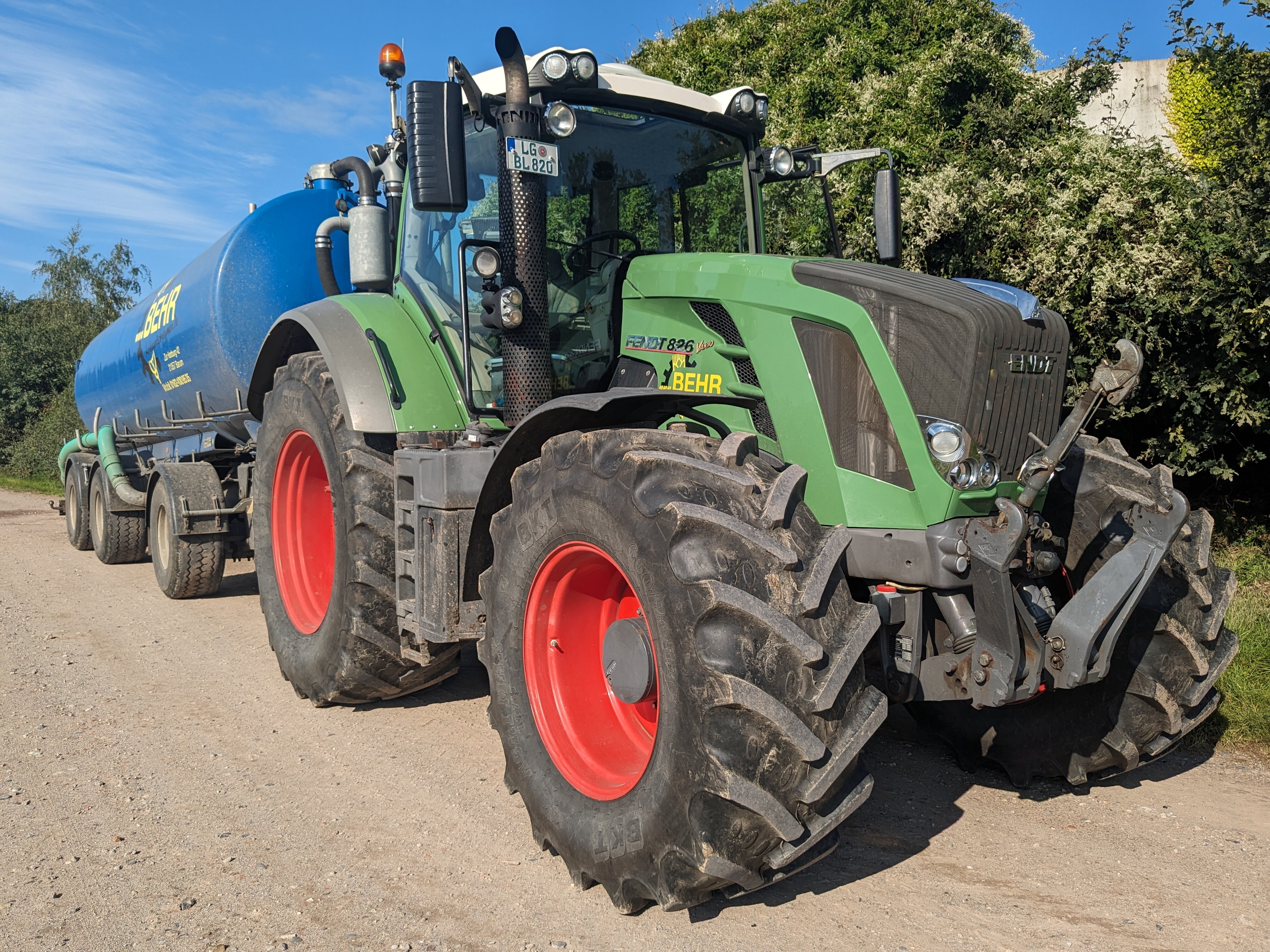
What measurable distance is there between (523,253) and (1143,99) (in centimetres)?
1230

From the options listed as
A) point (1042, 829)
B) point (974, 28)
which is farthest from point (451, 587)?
point (974, 28)

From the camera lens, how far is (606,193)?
14.0ft

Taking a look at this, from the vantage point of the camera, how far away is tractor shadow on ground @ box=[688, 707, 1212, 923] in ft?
10.3

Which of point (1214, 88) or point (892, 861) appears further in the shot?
point (1214, 88)

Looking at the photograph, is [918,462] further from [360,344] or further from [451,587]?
[360,344]

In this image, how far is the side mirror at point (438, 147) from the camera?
3.47 metres

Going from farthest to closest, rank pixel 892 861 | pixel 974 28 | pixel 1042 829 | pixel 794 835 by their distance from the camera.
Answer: pixel 974 28 → pixel 1042 829 → pixel 892 861 → pixel 794 835

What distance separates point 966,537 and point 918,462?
0.27m

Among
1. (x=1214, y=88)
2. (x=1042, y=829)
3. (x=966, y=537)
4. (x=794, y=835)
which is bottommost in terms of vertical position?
(x=1042, y=829)

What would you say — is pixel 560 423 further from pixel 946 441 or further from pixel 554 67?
pixel 554 67

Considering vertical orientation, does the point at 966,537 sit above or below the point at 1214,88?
below

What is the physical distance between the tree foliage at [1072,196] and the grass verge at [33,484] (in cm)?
1685

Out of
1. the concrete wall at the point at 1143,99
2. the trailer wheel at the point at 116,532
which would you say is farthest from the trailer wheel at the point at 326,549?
the concrete wall at the point at 1143,99

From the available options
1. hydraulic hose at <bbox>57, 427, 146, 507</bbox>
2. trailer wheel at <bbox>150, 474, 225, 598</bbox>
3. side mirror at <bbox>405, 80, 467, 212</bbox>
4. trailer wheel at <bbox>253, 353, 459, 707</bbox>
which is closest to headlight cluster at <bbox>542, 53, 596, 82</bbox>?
side mirror at <bbox>405, 80, 467, 212</bbox>
